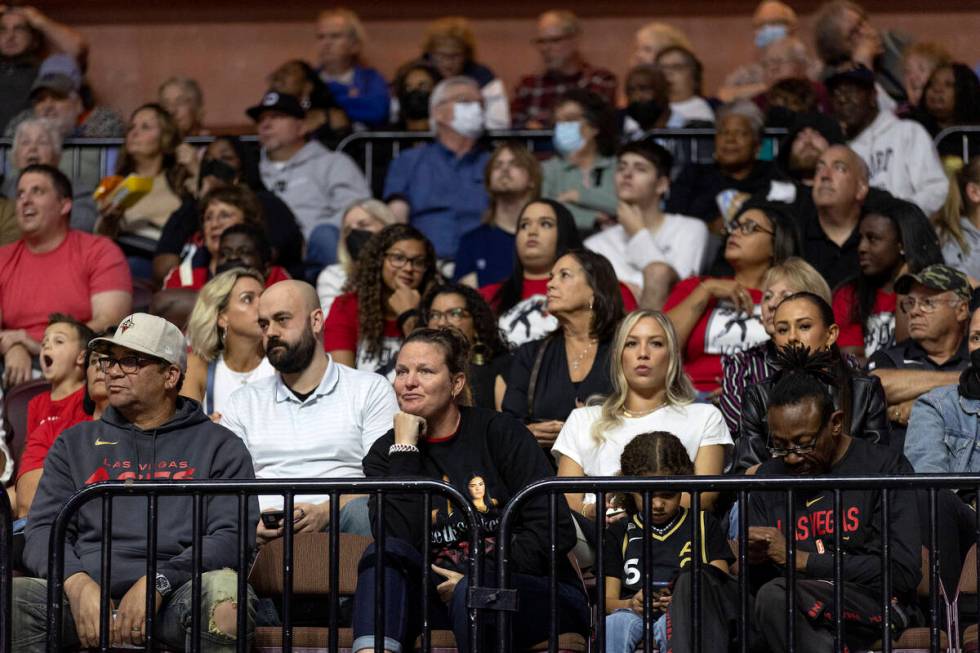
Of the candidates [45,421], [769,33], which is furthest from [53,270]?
[769,33]

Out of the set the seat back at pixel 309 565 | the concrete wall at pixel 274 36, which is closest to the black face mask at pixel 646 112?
the concrete wall at pixel 274 36

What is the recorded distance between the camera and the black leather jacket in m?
7.73

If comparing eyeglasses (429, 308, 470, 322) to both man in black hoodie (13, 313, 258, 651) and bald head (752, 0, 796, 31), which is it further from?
bald head (752, 0, 796, 31)

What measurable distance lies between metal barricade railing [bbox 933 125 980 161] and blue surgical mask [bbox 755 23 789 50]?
2.20 meters

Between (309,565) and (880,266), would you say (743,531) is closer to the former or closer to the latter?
(309,565)

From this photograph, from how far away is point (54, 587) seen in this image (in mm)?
Result: 6074

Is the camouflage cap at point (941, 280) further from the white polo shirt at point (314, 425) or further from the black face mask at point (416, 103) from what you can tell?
the black face mask at point (416, 103)

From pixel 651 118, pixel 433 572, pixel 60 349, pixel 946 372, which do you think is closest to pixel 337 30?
pixel 651 118

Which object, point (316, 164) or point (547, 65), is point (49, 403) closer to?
point (316, 164)

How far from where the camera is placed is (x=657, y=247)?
10.8m

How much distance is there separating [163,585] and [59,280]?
4.15m

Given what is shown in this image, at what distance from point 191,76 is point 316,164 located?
3370 millimetres

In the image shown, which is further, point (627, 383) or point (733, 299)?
point (733, 299)

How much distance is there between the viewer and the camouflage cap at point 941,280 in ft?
28.5
